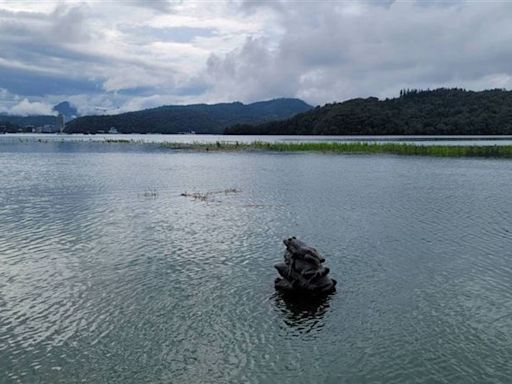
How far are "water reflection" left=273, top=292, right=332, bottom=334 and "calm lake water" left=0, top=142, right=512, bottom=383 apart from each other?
0.10 metres

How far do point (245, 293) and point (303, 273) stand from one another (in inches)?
109

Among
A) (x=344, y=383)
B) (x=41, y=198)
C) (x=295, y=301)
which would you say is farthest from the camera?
(x=41, y=198)

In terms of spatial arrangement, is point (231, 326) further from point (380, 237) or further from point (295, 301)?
point (380, 237)

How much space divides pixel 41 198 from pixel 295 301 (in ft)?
120

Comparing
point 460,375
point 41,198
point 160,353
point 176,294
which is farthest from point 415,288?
point 41,198

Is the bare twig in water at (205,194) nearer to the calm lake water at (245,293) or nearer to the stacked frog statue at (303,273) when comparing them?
the calm lake water at (245,293)

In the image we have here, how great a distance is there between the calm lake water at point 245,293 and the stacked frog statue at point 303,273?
0.83 metres

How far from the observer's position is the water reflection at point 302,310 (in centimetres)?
1866

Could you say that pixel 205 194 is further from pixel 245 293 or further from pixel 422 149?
pixel 422 149

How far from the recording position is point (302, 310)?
794 inches

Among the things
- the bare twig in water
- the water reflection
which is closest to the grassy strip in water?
the bare twig in water

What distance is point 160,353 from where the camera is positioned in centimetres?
1625

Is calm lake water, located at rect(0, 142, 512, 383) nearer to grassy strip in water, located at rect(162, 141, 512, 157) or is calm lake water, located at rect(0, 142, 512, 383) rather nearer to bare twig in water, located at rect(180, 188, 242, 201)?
bare twig in water, located at rect(180, 188, 242, 201)

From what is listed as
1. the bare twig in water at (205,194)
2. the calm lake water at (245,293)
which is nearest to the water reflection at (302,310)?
the calm lake water at (245,293)
